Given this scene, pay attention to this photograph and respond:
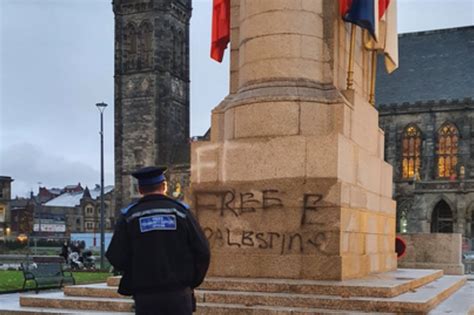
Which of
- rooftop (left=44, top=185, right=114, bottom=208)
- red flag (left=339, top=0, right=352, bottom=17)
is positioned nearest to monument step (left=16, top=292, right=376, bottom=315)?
red flag (left=339, top=0, right=352, bottom=17)

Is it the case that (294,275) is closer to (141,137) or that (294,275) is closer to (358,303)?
(358,303)

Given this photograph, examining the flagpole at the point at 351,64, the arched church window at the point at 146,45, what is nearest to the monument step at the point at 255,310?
the flagpole at the point at 351,64

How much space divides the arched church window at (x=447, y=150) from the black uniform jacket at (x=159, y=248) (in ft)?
209

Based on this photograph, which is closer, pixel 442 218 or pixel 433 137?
pixel 442 218

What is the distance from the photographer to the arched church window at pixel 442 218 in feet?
210

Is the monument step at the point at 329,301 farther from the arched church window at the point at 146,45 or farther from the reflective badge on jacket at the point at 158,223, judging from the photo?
the arched church window at the point at 146,45

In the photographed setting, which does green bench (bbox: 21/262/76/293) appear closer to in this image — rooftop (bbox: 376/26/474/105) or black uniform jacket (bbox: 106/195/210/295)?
black uniform jacket (bbox: 106/195/210/295)

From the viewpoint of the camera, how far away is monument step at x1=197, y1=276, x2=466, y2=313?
26.1ft

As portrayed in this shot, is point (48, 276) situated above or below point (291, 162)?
below

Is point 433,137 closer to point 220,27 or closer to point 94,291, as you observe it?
point 220,27

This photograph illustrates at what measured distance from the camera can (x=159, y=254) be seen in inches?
202

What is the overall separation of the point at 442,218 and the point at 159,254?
63.4 meters

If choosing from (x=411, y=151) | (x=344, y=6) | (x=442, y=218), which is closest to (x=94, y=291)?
(x=344, y=6)

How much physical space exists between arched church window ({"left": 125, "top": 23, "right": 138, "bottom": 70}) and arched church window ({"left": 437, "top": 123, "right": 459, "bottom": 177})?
130 ft
